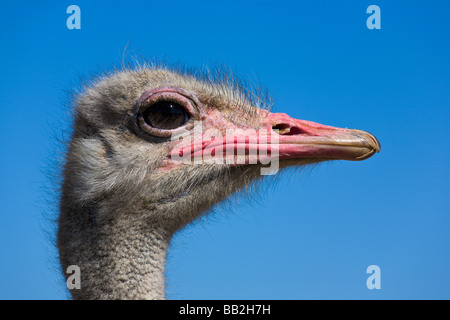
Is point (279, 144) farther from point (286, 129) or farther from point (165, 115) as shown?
point (165, 115)

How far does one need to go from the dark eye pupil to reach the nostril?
0.59m

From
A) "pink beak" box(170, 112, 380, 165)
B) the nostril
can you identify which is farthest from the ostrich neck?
A: the nostril

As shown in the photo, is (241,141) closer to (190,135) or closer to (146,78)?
(190,135)

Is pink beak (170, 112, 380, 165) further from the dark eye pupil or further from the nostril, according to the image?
the dark eye pupil

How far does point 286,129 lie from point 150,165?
0.86m

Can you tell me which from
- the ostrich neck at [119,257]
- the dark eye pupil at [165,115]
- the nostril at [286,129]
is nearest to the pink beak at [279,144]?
the nostril at [286,129]

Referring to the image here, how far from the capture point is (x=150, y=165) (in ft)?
14.4

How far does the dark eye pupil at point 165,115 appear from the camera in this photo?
4.47 metres

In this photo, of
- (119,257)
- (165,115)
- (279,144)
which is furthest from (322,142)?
(119,257)

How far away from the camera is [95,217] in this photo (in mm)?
4395

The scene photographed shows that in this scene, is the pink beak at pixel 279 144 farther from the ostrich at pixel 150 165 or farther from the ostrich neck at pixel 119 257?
the ostrich neck at pixel 119 257

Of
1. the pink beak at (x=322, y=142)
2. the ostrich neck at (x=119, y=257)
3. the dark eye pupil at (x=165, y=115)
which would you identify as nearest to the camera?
the pink beak at (x=322, y=142)
